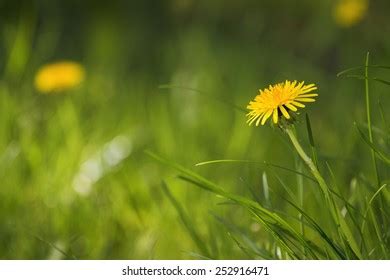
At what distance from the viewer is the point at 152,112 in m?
1.36

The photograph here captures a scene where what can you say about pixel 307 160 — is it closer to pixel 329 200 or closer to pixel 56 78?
pixel 329 200

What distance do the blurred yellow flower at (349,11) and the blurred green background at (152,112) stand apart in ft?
0.04

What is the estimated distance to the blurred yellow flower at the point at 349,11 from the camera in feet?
4.31

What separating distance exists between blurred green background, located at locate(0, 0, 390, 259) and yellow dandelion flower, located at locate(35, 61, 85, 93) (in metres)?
0.02

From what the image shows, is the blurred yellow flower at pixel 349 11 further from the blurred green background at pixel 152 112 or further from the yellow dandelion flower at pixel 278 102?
the yellow dandelion flower at pixel 278 102

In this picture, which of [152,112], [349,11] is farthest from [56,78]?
[349,11]

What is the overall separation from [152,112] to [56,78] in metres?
0.16

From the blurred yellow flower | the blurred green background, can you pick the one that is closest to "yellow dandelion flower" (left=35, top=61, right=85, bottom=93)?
the blurred green background

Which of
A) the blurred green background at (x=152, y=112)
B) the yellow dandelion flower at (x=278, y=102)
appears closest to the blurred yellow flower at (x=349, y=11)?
the blurred green background at (x=152, y=112)

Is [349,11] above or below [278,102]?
above

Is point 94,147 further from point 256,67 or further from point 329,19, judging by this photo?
point 329,19

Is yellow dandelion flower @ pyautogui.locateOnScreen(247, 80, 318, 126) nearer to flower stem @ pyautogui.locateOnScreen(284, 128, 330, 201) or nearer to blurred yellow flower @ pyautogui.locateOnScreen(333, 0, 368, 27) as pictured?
flower stem @ pyautogui.locateOnScreen(284, 128, 330, 201)
